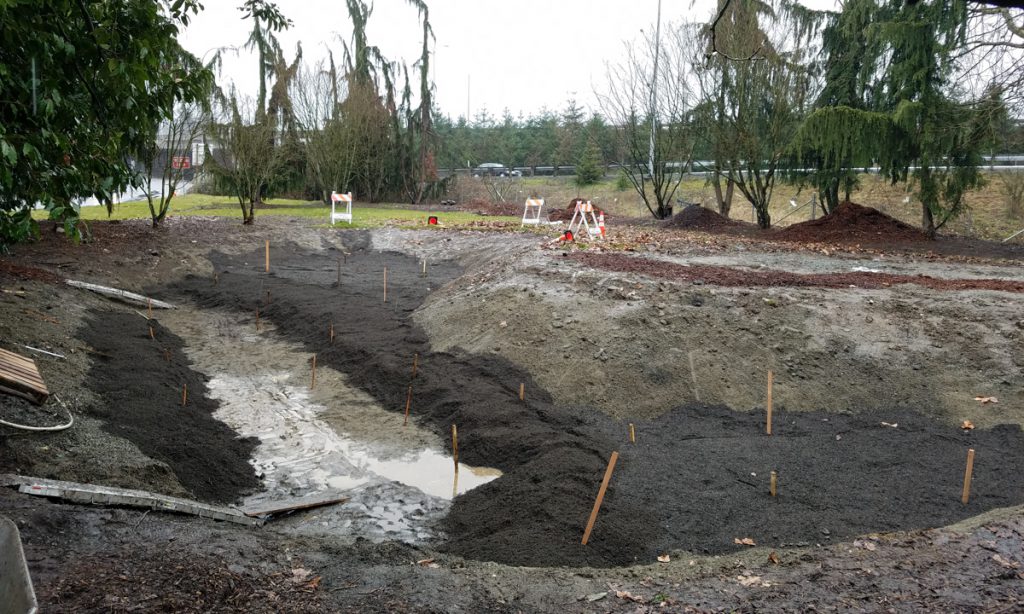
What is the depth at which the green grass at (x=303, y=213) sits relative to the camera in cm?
2476

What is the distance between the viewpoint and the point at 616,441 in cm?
811

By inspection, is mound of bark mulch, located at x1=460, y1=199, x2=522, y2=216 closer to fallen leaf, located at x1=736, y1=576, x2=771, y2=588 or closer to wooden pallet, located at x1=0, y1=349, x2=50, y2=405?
wooden pallet, located at x1=0, y1=349, x2=50, y2=405

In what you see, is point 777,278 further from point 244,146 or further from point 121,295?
point 244,146

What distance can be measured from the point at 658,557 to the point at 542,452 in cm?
208

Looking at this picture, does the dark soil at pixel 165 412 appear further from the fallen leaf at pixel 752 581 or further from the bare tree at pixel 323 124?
the bare tree at pixel 323 124

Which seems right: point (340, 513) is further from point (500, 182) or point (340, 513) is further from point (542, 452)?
point (500, 182)

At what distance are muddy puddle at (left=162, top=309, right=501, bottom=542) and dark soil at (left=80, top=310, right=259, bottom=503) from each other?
245 mm

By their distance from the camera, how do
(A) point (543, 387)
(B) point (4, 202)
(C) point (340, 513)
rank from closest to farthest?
(C) point (340, 513) < (B) point (4, 202) < (A) point (543, 387)

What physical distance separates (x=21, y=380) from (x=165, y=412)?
8.78ft

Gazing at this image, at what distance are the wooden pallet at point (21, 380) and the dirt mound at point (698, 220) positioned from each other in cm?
2020

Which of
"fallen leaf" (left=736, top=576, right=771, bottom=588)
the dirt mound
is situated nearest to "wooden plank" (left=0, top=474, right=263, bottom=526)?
"fallen leaf" (left=736, top=576, right=771, bottom=588)

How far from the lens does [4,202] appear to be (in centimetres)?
732

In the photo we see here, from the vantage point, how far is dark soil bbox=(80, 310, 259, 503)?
718 centimetres

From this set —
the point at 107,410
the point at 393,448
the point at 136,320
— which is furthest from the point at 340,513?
the point at 136,320
